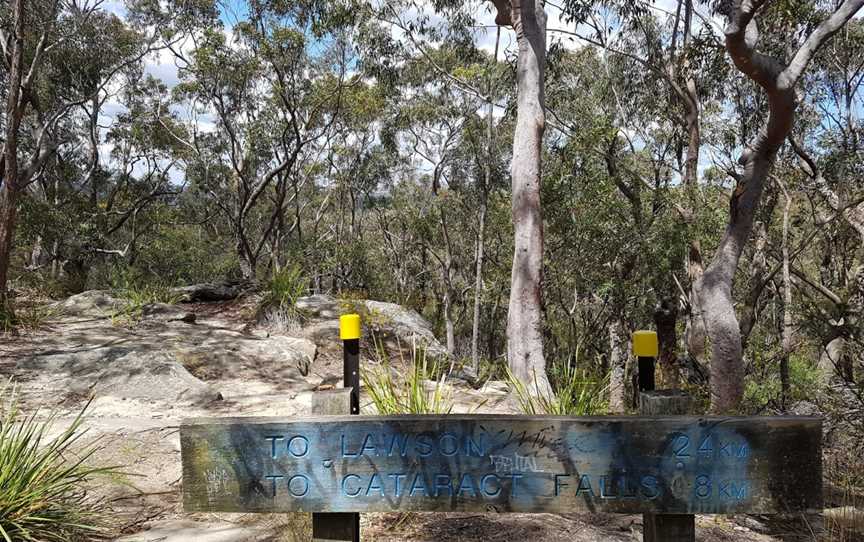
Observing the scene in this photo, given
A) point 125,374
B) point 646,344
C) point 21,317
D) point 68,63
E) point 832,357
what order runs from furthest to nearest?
point 68,63 → point 832,357 → point 21,317 → point 125,374 → point 646,344

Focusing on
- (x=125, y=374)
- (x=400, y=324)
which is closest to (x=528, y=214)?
(x=400, y=324)

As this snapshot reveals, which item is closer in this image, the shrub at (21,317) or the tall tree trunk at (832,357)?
the shrub at (21,317)

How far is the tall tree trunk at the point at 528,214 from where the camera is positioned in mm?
6371

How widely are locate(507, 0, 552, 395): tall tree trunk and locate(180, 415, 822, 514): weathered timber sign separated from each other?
3871 mm

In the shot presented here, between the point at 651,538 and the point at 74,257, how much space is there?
18.9 m

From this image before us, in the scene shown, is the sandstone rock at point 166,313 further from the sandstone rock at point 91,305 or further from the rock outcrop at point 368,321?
the rock outcrop at point 368,321

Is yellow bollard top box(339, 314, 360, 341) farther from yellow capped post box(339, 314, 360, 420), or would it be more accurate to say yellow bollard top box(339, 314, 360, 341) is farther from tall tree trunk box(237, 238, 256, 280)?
tall tree trunk box(237, 238, 256, 280)

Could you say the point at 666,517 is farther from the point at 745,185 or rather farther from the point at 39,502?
the point at 745,185

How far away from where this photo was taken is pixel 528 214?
21.4ft

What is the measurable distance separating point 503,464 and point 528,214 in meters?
4.55

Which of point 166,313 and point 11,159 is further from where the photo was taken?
point 166,313

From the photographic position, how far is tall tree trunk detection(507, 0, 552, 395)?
20.9ft

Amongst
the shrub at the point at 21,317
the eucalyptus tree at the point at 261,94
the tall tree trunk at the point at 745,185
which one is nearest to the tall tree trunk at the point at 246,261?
the eucalyptus tree at the point at 261,94

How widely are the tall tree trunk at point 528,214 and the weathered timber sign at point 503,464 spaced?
12.7 ft
